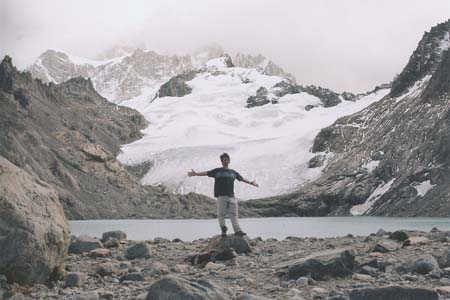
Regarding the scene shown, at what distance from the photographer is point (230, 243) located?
2012 centimetres

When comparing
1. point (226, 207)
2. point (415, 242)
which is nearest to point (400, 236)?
point (415, 242)

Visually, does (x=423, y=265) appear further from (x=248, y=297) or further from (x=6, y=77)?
(x=6, y=77)

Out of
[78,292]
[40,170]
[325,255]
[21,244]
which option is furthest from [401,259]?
[40,170]

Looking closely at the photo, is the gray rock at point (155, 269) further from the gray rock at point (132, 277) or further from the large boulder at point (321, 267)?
the large boulder at point (321, 267)

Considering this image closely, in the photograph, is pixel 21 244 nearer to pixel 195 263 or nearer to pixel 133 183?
pixel 195 263

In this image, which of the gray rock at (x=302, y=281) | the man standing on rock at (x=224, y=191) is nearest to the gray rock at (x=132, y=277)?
the gray rock at (x=302, y=281)

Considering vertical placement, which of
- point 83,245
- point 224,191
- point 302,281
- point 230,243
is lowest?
point 302,281

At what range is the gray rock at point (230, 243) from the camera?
19455mm

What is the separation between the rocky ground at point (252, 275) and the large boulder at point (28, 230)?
0.38 metres

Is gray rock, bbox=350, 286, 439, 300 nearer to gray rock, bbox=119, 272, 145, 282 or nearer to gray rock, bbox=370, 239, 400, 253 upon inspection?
gray rock, bbox=119, 272, 145, 282

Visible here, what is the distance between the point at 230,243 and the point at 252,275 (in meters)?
4.07

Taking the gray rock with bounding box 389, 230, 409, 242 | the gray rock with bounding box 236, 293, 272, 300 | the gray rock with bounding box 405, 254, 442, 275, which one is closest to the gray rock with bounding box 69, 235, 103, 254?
the gray rock with bounding box 236, 293, 272, 300

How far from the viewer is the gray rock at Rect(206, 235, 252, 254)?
1945cm

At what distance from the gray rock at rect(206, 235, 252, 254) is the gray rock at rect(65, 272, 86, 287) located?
525 centimetres
